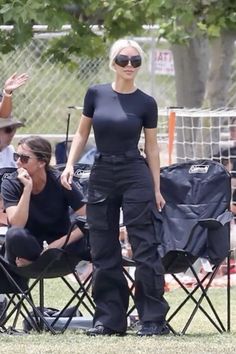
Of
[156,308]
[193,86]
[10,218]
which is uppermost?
[193,86]

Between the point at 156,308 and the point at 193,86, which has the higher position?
the point at 193,86

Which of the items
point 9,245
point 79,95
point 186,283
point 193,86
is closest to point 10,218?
point 9,245

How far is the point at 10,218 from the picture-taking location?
25.5 ft

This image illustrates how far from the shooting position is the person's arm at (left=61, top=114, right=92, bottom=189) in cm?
757

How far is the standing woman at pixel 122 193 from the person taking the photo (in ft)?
24.5

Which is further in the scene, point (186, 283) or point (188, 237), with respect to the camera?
point (186, 283)

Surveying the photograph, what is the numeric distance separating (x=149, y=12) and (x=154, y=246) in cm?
359

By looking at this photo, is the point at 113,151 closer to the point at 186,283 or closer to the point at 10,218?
the point at 10,218

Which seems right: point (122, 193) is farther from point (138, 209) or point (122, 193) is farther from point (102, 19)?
point (102, 19)

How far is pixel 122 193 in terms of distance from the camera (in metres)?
7.52

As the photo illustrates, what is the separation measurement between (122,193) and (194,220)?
0.62 m

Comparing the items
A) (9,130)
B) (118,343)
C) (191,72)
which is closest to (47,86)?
(191,72)

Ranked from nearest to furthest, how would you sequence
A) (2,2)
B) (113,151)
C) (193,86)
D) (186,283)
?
(113,151)
(2,2)
(186,283)
(193,86)

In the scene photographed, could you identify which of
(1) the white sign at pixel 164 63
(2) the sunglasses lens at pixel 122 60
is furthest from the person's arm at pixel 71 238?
(1) the white sign at pixel 164 63
